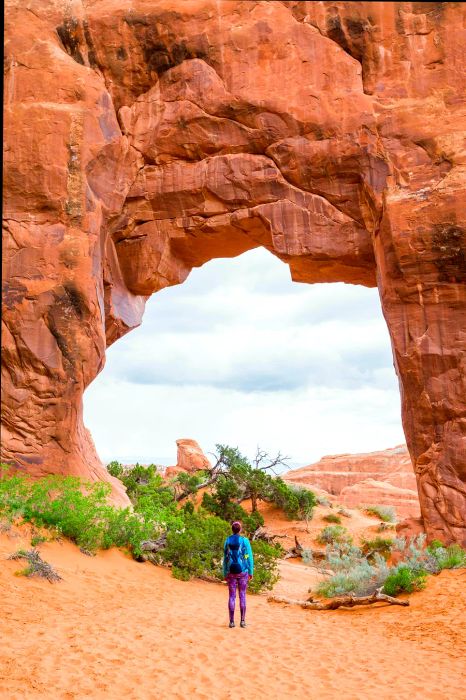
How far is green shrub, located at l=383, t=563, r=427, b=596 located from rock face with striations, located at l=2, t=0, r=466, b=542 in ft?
7.18

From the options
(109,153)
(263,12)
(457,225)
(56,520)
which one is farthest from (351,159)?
(56,520)

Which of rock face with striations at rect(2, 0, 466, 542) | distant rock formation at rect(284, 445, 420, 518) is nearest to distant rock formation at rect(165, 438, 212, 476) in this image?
distant rock formation at rect(284, 445, 420, 518)

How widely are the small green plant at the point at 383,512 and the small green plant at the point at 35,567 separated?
2001cm

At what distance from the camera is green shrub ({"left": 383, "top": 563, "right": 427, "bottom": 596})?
411 inches

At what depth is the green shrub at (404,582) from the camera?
10.4m

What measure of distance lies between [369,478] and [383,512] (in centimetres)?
939

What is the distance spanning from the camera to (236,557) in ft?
27.0

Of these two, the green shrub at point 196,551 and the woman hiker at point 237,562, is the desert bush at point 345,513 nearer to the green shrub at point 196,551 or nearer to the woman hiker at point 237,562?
the green shrub at point 196,551

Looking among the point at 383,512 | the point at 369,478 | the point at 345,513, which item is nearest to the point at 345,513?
the point at 345,513

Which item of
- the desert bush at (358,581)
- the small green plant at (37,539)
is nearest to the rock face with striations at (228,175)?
the desert bush at (358,581)

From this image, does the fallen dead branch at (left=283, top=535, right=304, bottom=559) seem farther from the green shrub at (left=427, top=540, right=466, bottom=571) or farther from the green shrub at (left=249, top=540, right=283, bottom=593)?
the green shrub at (left=427, top=540, right=466, bottom=571)

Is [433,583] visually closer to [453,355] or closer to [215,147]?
[453,355]

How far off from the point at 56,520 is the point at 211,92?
35.4 feet

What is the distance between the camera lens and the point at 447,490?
1254 cm
